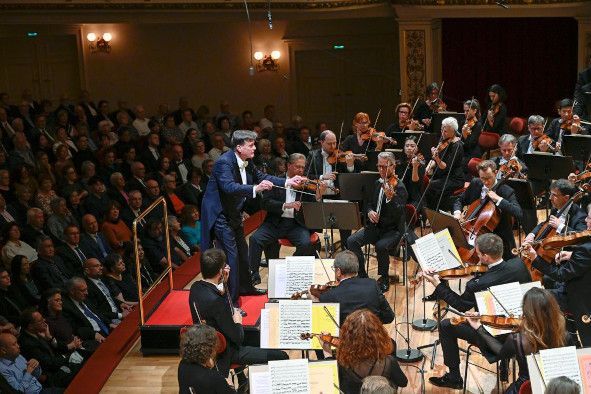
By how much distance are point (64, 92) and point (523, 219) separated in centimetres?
1048

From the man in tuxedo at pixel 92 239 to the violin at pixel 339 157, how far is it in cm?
234

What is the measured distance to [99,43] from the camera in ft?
52.3

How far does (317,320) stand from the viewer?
562 cm

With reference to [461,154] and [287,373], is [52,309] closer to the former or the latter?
[287,373]

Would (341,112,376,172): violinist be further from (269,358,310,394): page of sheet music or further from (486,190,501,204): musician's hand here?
(269,358,310,394): page of sheet music

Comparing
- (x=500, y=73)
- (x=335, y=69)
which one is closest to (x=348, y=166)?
(x=500, y=73)

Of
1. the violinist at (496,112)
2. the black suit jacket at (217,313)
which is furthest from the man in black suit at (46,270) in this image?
the violinist at (496,112)

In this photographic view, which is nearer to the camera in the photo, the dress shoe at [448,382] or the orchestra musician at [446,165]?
the dress shoe at [448,382]

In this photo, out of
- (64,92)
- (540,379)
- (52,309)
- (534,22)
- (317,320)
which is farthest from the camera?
(64,92)

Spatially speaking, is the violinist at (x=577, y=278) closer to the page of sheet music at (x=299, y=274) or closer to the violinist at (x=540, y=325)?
the violinist at (x=540, y=325)

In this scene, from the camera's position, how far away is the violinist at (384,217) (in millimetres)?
8055

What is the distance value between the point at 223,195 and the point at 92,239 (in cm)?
223

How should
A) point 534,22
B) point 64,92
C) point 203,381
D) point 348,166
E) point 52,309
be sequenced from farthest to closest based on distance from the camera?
point 64,92 < point 534,22 < point 348,166 < point 52,309 < point 203,381

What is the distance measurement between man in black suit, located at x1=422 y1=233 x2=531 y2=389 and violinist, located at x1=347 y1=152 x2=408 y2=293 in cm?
188
